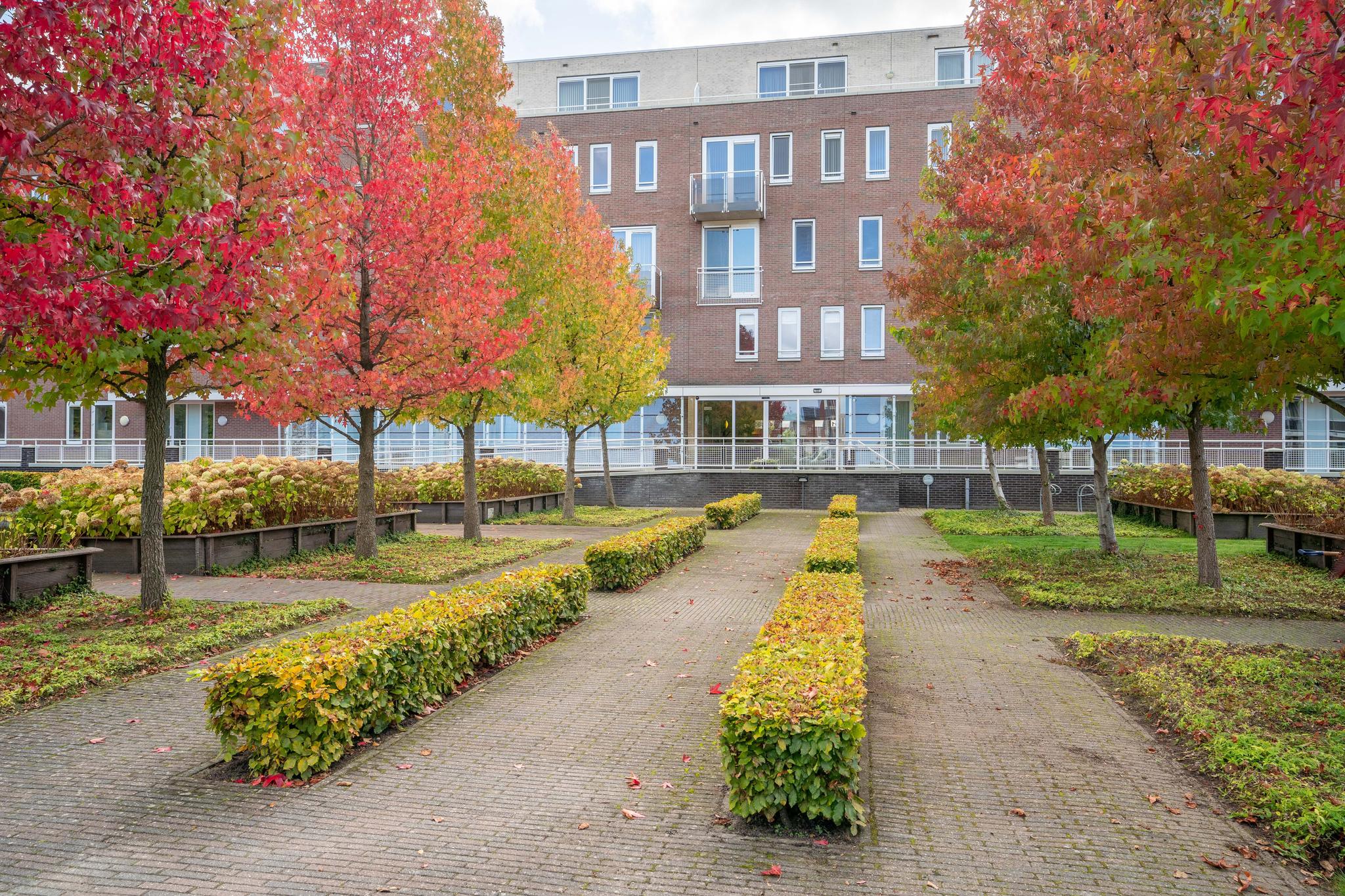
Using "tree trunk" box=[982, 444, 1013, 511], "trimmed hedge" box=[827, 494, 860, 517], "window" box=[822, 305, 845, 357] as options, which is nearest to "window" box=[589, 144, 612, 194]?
"window" box=[822, 305, 845, 357]

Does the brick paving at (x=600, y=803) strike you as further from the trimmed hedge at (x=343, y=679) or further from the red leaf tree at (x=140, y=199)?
the red leaf tree at (x=140, y=199)

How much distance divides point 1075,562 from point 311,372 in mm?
10384

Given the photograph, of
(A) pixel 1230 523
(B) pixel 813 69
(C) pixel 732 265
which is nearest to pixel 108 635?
(A) pixel 1230 523

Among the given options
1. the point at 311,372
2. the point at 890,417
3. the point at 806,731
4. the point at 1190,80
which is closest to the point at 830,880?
the point at 806,731

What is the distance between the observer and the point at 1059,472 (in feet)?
87.0

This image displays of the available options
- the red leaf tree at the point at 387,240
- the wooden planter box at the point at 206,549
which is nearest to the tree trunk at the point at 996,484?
the red leaf tree at the point at 387,240

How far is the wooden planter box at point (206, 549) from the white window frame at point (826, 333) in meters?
21.7

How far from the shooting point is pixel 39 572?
30.2 feet

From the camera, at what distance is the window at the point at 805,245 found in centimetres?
3189

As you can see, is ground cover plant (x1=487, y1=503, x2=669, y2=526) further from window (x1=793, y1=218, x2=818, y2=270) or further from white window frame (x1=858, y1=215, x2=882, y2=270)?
white window frame (x1=858, y1=215, x2=882, y2=270)

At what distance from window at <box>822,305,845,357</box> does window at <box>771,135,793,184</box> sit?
496cm

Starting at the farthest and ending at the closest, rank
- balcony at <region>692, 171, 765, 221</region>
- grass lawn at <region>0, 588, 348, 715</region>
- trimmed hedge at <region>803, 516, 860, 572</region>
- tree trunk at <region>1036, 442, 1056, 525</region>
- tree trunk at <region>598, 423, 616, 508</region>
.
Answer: balcony at <region>692, 171, 765, 221</region> → tree trunk at <region>598, 423, 616, 508</region> → tree trunk at <region>1036, 442, 1056, 525</region> → trimmed hedge at <region>803, 516, 860, 572</region> → grass lawn at <region>0, 588, 348, 715</region>

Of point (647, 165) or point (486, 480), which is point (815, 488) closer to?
point (486, 480)

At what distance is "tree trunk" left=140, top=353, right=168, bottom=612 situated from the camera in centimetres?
842
